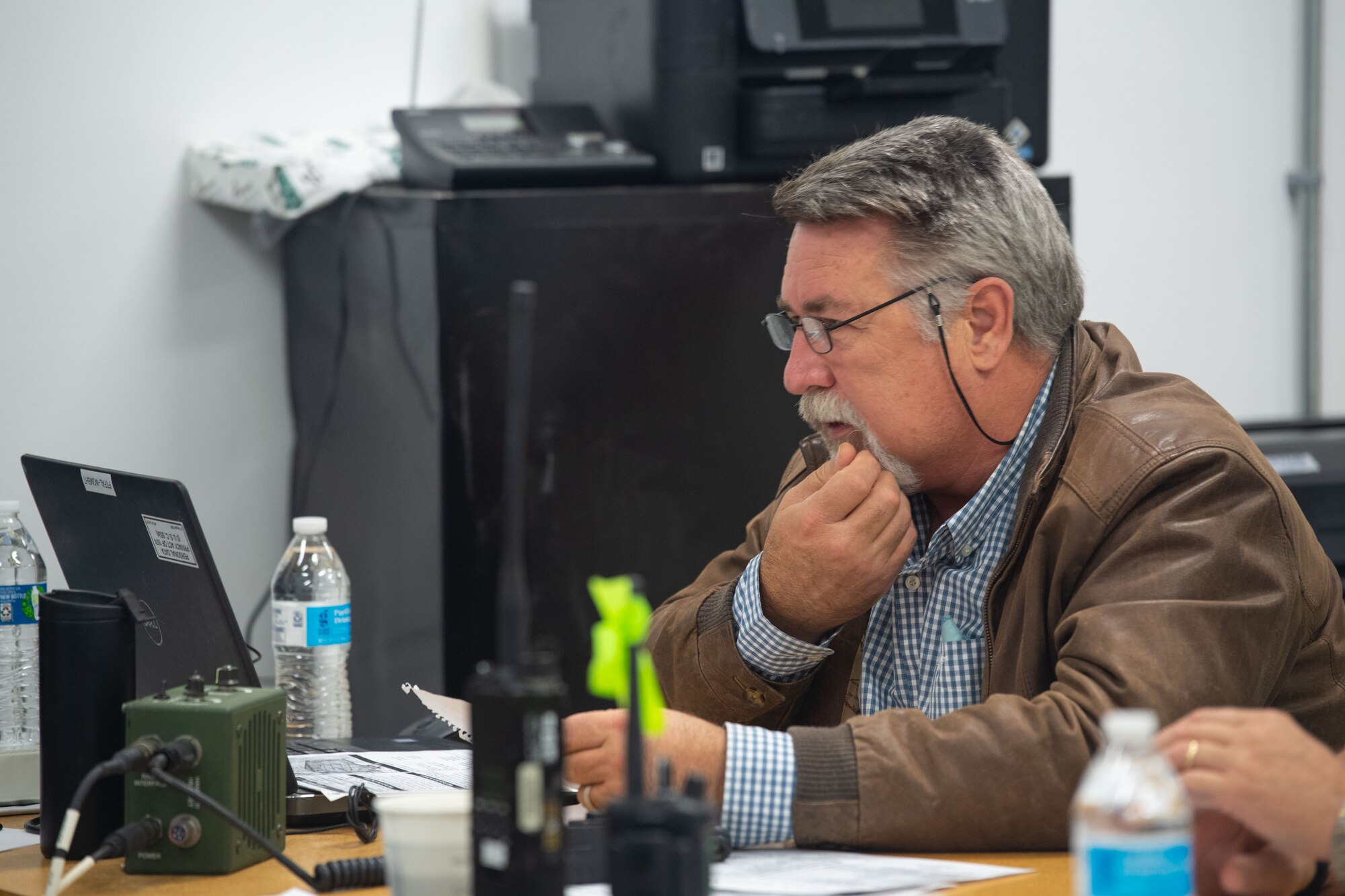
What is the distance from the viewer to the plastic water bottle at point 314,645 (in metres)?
1.89

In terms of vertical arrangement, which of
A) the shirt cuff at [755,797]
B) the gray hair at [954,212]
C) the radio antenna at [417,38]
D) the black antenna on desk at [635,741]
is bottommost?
the shirt cuff at [755,797]

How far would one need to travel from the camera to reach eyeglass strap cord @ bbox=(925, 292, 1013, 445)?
156cm

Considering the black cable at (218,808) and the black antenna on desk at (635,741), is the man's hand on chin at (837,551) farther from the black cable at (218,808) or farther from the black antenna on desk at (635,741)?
the black antenna on desk at (635,741)

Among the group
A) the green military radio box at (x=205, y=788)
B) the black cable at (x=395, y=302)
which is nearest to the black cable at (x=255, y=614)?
the black cable at (x=395, y=302)

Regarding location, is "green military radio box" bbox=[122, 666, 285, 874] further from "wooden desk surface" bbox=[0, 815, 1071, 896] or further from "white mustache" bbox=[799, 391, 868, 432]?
"white mustache" bbox=[799, 391, 868, 432]

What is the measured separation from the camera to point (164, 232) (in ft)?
8.42

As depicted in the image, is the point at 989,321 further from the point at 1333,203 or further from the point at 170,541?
the point at 1333,203

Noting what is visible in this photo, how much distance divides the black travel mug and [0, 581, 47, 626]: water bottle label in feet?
1.01

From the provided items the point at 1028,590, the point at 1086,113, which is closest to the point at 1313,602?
the point at 1028,590

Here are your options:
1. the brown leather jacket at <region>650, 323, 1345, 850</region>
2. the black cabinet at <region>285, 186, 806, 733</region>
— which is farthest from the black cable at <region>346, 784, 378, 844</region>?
the black cabinet at <region>285, 186, 806, 733</region>

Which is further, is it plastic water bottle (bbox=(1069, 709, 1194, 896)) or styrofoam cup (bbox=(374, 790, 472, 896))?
styrofoam cup (bbox=(374, 790, 472, 896))

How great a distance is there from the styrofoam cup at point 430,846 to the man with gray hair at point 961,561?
0.95 ft

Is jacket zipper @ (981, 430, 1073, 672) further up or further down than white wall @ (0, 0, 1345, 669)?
further down

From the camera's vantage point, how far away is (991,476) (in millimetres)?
1529
